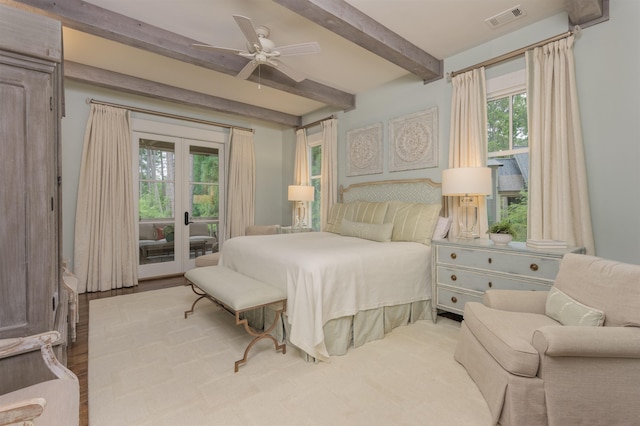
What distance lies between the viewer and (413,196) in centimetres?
376

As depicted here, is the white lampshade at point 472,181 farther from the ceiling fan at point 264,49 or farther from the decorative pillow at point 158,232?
the decorative pillow at point 158,232

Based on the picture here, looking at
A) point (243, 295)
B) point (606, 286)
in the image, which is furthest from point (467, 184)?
point (243, 295)

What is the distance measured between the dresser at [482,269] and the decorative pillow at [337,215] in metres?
1.44

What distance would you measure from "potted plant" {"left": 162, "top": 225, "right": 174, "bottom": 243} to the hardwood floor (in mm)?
644

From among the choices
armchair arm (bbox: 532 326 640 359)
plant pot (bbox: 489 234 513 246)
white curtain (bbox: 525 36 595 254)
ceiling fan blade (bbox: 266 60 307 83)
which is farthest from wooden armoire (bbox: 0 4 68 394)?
white curtain (bbox: 525 36 595 254)

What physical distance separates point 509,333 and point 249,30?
2707mm

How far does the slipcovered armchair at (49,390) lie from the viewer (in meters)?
0.99

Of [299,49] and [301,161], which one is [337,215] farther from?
[299,49]

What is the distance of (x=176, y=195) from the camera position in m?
4.94

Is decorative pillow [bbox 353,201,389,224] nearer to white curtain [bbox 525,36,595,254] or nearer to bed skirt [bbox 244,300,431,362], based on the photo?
bed skirt [bbox 244,300,431,362]

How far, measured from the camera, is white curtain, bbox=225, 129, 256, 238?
534cm

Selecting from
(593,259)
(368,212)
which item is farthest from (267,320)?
(593,259)

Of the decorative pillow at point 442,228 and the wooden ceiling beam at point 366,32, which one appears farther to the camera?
the decorative pillow at point 442,228

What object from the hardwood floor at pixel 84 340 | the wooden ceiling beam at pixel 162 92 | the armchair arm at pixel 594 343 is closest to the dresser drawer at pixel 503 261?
the armchair arm at pixel 594 343
